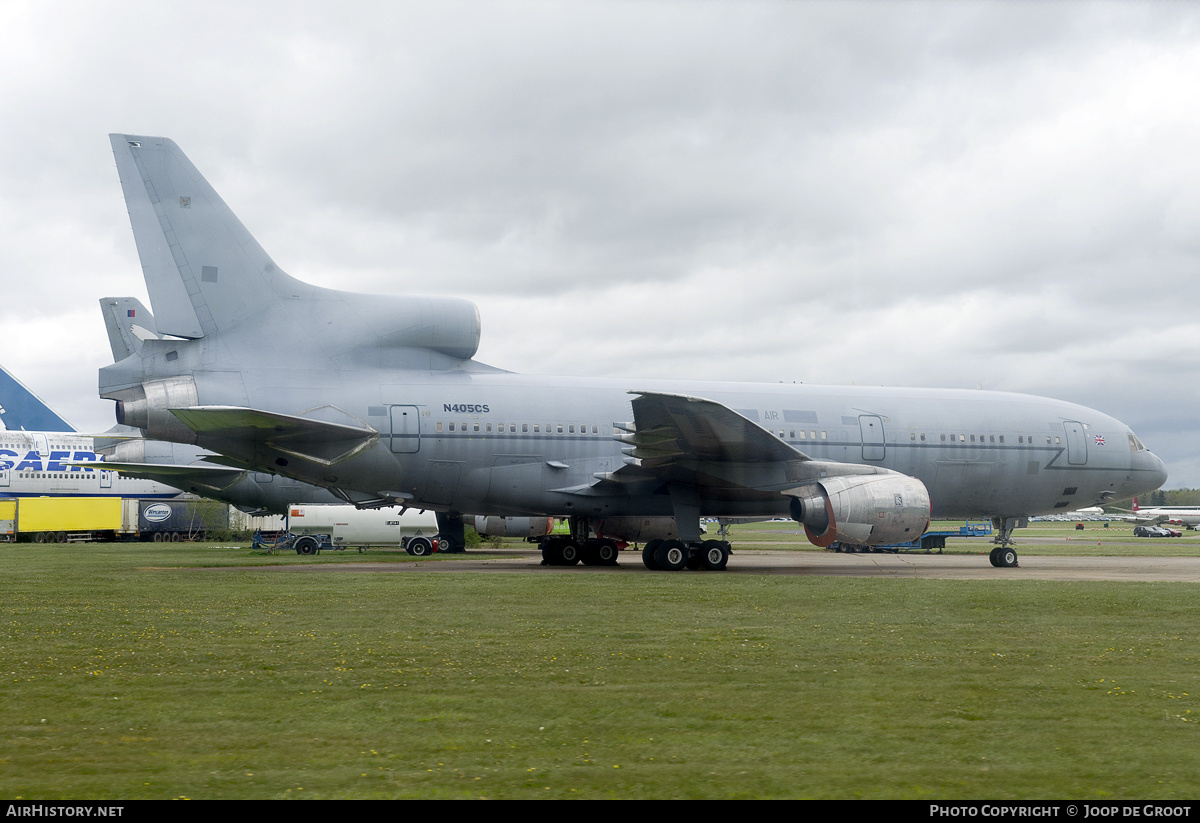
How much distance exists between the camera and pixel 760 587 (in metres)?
16.5

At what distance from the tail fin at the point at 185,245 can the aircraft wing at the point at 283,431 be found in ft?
6.92

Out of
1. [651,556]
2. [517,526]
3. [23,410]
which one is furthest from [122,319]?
[23,410]

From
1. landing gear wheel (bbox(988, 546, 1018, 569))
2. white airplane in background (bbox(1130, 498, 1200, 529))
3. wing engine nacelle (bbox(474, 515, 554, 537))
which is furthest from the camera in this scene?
white airplane in background (bbox(1130, 498, 1200, 529))

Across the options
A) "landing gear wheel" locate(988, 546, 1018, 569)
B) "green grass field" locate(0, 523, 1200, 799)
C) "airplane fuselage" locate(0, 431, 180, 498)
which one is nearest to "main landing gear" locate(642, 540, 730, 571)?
"landing gear wheel" locate(988, 546, 1018, 569)

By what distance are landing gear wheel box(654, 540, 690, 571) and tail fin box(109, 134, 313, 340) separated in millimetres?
9743

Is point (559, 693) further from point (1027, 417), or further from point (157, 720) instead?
point (1027, 417)

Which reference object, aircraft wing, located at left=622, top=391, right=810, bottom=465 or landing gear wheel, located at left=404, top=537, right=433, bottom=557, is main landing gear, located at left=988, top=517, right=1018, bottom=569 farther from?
landing gear wheel, located at left=404, top=537, right=433, bottom=557

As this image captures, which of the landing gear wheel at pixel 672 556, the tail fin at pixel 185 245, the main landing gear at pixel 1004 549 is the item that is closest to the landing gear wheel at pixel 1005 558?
the main landing gear at pixel 1004 549

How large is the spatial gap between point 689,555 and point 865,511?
4.05 meters

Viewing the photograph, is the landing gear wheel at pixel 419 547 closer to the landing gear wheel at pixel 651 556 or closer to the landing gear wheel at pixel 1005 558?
the landing gear wheel at pixel 651 556

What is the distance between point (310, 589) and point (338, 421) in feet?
16.4

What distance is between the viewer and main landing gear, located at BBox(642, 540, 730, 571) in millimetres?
21828

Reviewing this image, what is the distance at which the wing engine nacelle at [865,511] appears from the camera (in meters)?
19.9

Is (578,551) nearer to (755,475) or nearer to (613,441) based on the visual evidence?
(613,441)
